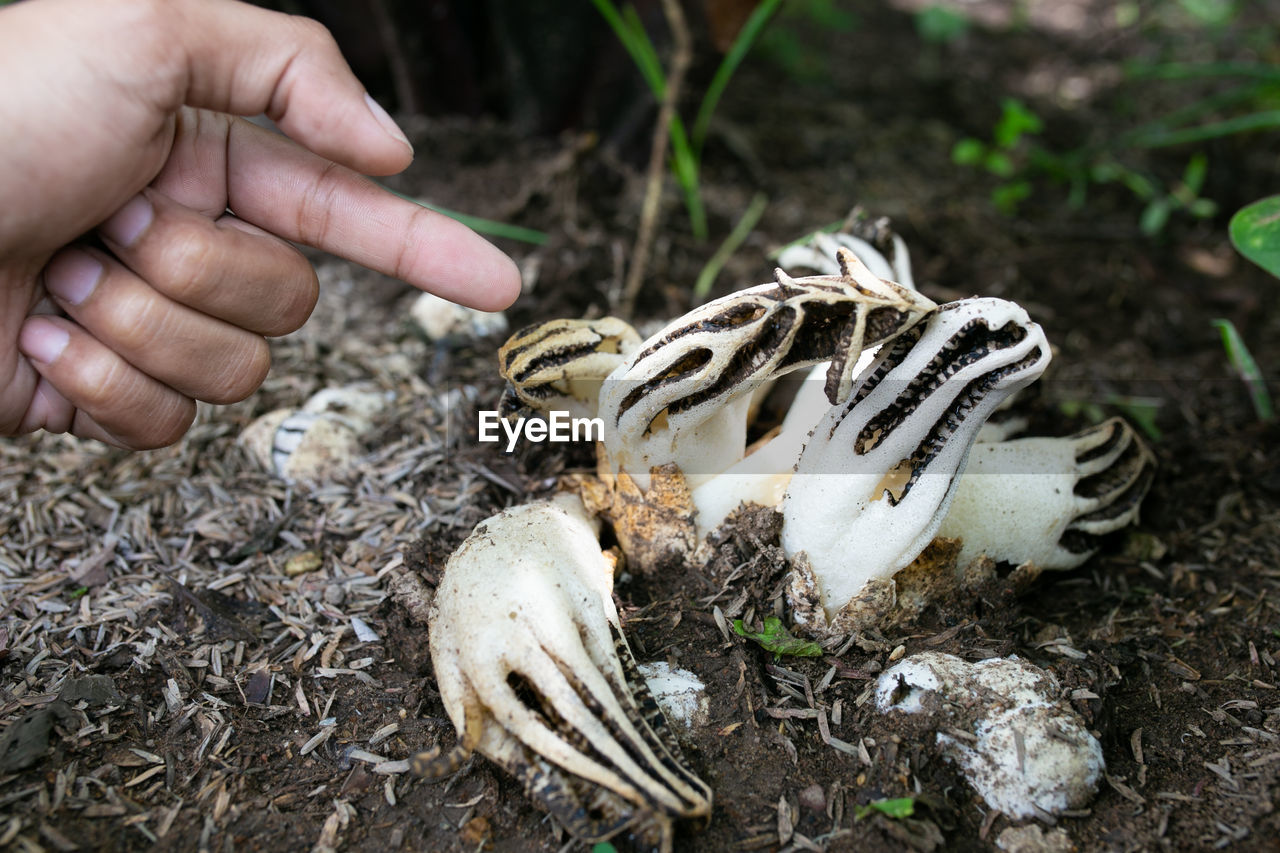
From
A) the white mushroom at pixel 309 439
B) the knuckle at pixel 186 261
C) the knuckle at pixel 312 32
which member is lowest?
the white mushroom at pixel 309 439

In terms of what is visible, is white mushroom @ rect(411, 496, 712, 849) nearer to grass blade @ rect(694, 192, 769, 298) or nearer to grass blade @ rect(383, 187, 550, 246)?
grass blade @ rect(383, 187, 550, 246)

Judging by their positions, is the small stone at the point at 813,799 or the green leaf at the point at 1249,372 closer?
the small stone at the point at 813,799

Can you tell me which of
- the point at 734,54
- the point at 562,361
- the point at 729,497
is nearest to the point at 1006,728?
the point at 729,497

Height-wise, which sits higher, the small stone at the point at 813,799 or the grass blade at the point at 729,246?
the grass blade at the point at 729,246

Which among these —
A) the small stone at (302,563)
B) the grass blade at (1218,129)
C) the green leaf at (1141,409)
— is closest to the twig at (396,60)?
the small stone at (302,563)

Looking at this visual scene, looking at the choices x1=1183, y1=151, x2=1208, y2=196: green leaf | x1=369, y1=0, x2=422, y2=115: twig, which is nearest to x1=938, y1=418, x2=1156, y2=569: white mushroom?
x1=1183, y1=151, x2=1208, y2=196: green leaf

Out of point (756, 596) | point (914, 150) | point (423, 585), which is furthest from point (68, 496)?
point (914, 150)

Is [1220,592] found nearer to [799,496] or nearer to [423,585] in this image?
[799,496]

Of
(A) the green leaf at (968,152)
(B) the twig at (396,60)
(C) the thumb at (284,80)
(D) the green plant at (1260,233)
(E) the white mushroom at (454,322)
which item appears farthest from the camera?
(A) the green leaf at (968,152)

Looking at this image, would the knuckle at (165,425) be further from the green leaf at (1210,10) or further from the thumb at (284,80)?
the green leaf at (1210,10)
